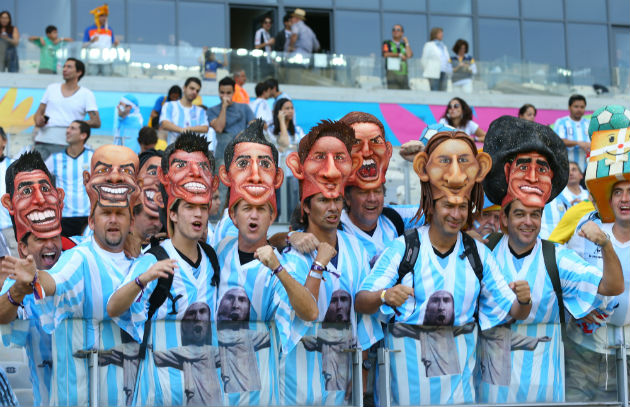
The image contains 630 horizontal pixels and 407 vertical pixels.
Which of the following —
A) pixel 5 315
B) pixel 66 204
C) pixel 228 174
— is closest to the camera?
pixel 5 315

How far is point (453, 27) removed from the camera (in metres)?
21.7

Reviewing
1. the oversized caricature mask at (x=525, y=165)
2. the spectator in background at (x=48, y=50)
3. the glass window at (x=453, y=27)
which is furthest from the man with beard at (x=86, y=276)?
the glass window at (x=453, y=27)

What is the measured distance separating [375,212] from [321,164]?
0.61m

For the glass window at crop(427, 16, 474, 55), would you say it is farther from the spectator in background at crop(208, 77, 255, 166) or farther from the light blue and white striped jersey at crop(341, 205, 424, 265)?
the light blue and white striped jersey at crop(341, 205, 424, 265)

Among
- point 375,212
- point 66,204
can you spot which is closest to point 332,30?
point 66,204

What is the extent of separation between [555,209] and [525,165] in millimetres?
3185

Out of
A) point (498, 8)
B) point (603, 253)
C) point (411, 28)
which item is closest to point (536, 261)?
point (603, 253)

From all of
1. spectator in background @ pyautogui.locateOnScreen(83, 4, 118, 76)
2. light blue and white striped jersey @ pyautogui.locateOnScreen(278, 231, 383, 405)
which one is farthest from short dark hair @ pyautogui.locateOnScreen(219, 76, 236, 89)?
light blue and white striped jersey @ pyautogui.locateOnScreen(278, 231, 383, 405)

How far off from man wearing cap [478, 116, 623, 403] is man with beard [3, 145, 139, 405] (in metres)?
2.08

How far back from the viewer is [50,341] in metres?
5.18

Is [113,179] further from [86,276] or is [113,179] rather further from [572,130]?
[572,130]

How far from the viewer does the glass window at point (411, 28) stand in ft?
70.3

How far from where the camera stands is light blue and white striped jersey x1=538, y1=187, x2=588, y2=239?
29.0 feet

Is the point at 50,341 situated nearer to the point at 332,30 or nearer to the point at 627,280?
the point at 627,280
